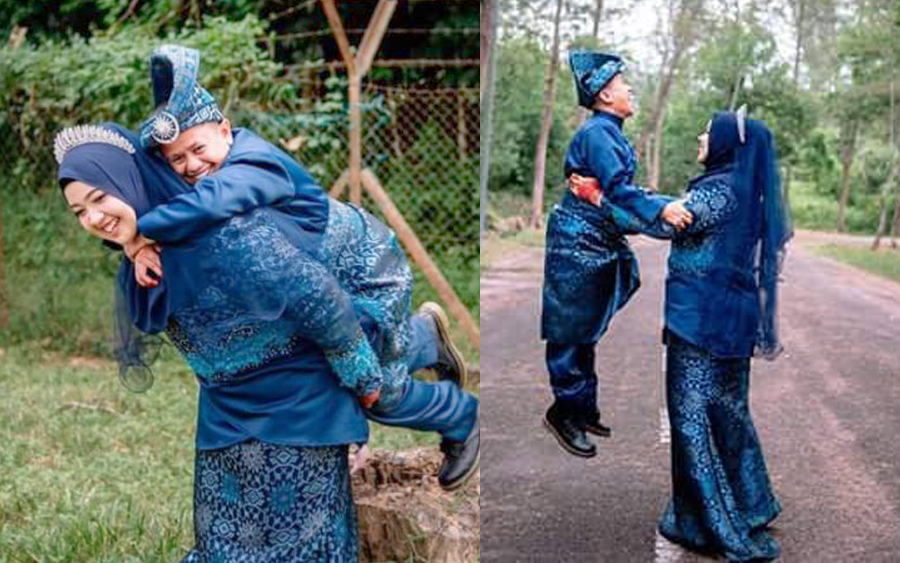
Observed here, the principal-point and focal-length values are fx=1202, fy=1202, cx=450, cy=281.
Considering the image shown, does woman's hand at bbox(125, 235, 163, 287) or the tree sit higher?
the tree

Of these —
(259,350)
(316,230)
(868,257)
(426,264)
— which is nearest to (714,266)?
(868,257)

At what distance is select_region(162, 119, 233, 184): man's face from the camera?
7.14 ft

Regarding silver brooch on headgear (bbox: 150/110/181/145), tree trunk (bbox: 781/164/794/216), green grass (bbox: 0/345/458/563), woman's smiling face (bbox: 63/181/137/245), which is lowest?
green grass (bbox: 0/345/458/563)

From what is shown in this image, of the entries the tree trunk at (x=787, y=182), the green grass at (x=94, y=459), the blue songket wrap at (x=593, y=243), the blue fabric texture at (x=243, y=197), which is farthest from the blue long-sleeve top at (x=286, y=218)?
the green grass at (x=94, y=459)

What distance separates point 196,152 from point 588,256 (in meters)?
0.77

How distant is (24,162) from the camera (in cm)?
720

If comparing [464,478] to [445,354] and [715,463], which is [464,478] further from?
[715,463]

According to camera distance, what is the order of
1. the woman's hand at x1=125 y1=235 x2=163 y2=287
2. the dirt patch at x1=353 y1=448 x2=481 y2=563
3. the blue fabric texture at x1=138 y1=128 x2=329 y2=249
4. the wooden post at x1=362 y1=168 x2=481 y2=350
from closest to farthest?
the blue fabric texture at x1=138 y1=128 x2=329 y2=249 < the woman's hand at x1=125 y1=235 x2=163 y2=287 < the dirt patch at x1=353 y1=448 x2=481 y2=563 < the wooden post at x1=362 y1=168 x2=481 y2=350

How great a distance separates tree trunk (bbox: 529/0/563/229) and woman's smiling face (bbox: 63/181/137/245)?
2.50 ft

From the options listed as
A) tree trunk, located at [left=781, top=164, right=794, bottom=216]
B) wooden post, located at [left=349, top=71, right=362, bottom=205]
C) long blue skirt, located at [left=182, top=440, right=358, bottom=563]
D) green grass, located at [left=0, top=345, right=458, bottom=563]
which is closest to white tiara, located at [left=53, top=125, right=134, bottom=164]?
long blue skirt, located at [left=182, top=440, right=358, bottom=563]

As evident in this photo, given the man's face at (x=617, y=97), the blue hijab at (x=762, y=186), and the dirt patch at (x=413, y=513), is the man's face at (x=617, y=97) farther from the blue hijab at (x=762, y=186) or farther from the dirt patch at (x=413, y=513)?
the dirt patch at (x=413, y=513)

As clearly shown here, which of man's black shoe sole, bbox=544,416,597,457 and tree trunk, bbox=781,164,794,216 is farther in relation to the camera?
man's black shoe sole, bbox=544,416,597,457

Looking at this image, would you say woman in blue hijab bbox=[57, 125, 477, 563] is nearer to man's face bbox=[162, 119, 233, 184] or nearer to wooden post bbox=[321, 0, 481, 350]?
man's face bbox=[162, 119, 233, 184]

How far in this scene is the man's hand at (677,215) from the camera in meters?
2.27
